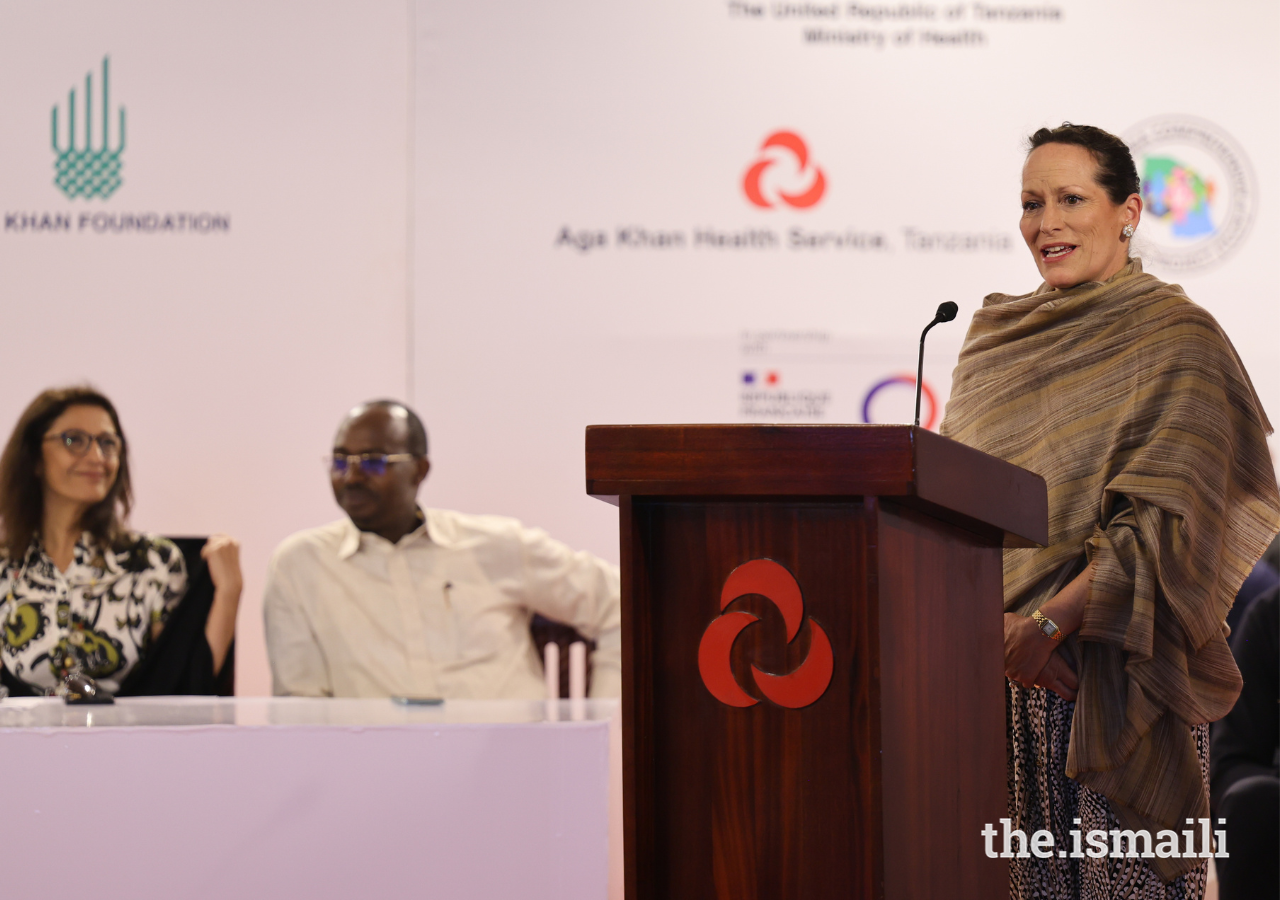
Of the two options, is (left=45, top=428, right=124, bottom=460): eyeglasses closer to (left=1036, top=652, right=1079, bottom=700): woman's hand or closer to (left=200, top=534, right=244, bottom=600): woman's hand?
(left=200, top=534, right=244, bottom=600): woman's hand

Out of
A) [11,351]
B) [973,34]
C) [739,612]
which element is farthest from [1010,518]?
[11,351]

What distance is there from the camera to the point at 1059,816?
5.29 ft

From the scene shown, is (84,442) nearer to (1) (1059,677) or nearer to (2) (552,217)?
(2) (552,217)

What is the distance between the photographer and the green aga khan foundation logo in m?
3.74

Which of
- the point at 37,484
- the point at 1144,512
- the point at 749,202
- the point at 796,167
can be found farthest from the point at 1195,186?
the point at 37,484

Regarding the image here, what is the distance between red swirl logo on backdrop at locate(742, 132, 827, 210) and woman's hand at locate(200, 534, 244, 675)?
191 cm

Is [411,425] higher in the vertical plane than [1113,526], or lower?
higher

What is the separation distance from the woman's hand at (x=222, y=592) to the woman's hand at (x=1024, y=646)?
8.26 ft

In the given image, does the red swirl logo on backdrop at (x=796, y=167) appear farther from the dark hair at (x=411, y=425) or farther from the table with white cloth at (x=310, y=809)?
the table with white cloth at (x=310, y=809)

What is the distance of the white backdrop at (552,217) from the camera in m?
3.72

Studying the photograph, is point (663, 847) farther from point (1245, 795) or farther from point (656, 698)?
point (1245, 795)

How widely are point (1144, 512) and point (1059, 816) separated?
17.2 inches

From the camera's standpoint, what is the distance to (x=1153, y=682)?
1.52 m

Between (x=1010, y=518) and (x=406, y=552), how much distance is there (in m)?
2.54
